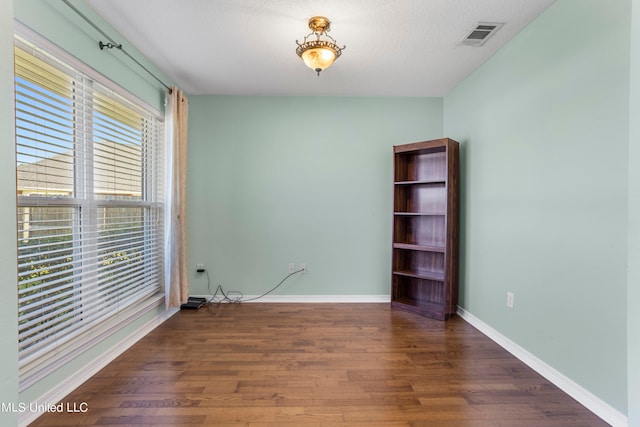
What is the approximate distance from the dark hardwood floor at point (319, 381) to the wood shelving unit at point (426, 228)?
0.45 m

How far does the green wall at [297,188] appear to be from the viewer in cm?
342

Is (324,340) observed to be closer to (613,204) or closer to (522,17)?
(613,204)

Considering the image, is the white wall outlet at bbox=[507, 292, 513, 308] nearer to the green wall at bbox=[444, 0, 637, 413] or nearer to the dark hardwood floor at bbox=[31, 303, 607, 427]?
the green wall at bbox=[444, 0, 637, 413]

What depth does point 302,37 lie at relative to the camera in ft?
7.43

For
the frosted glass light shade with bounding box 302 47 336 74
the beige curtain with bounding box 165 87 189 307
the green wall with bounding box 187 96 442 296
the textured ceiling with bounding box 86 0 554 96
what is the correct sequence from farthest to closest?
1. the green wall with bounding box 187 96 442 296
2. the beige curtain with bounding box 165 87 189 307
3. the frosted glass light shade with bounding box 302 47 336 74
4. the textured ceiling with bounding box 86 0 554 96

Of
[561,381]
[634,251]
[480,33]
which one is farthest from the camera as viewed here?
[480,33]

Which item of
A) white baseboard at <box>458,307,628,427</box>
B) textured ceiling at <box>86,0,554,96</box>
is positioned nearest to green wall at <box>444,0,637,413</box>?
white baseboard at <box>458,307,628,427</box>

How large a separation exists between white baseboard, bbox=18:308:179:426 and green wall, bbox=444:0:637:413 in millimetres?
3140

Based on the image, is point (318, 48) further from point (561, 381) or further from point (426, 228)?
point (561, 381)

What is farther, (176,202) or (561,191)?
(176,202)

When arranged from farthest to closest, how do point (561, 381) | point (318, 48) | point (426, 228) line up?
point (426, 228) → point (318, 48) → point (561, 381)

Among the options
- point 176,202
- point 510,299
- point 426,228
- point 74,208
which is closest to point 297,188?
point 176,202

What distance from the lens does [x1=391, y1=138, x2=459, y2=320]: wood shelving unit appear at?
2912mm

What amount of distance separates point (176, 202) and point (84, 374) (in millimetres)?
1559
